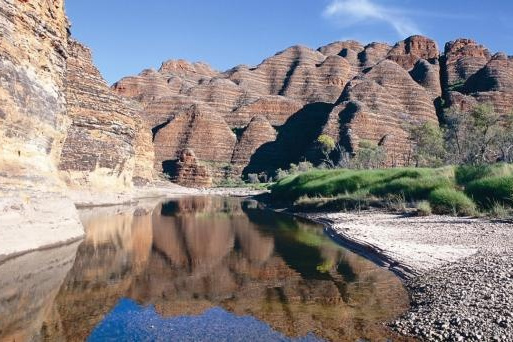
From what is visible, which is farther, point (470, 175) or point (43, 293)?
point (470, 175)

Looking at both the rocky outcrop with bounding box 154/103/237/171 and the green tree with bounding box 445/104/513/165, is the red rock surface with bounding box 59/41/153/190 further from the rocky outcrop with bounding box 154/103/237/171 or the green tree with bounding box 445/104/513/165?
the rocky outcrop with bounding box 154/103/237/171

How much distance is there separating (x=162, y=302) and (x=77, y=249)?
22.7ft

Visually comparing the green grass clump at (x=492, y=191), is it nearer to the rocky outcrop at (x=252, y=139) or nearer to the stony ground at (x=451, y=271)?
the stony ground at (x=451, y=271)

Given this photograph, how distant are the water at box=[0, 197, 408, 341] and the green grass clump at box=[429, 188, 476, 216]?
7696mm

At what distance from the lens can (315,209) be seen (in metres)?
32.8

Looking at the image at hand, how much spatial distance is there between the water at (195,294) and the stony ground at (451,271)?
583 millimetres

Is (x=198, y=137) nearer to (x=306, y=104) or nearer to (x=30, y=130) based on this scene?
(x=306, y=104)

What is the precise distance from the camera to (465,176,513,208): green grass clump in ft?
66.6

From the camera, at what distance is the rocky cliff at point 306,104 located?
102 m

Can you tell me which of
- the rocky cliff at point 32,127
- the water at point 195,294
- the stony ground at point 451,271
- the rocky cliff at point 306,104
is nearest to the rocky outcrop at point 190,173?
the rocky cliff at point 306,104

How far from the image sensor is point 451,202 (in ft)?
72.2

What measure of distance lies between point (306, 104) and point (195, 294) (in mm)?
125499

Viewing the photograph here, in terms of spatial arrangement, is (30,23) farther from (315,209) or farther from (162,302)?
(315,209)

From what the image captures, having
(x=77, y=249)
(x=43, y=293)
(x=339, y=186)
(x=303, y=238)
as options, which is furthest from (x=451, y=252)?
(x=339, y=186)
